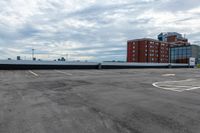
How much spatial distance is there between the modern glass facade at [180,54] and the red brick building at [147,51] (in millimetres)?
5042

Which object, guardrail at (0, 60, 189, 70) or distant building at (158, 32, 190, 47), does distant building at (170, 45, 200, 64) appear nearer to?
distant building at (158, 32, 190, 47)

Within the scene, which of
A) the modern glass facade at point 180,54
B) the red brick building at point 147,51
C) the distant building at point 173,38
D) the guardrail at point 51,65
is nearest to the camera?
the guardrail at point 51,65

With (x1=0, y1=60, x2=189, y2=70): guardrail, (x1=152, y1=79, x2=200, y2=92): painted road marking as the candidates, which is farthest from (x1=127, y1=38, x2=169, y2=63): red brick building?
(x1=152, y1=79, x2=200, y2=92): painted road marking

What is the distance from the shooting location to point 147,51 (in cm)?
8094

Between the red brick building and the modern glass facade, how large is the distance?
5.04 metres

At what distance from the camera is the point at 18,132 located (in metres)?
3.15

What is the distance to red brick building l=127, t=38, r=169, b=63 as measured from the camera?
266ft

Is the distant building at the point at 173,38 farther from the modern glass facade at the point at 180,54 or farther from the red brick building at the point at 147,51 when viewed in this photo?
the modern glass facade at the point at 180,54

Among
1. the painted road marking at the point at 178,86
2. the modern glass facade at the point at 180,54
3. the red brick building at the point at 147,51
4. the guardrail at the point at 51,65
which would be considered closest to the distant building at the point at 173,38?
the red brick building at the point at 147,51

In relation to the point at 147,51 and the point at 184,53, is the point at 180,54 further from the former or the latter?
the point at 147,51

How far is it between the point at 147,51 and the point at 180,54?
46.3 ft

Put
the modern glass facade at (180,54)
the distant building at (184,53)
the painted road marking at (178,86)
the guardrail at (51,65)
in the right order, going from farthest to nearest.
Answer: the modern glass facade at (180,54)
the distant building at (184,53)
the guardrail at (51,65)
the painted road marking at (178,86)

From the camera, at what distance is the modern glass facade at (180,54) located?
72000 millimetres

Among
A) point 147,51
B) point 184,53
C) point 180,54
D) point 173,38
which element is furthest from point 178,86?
point 173,38
